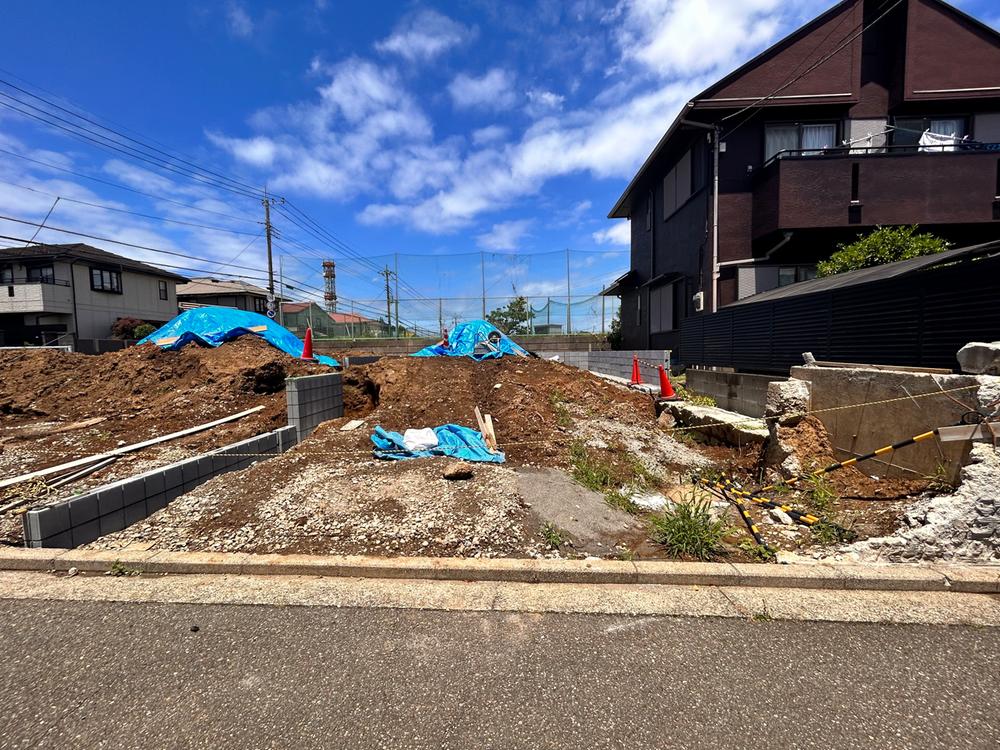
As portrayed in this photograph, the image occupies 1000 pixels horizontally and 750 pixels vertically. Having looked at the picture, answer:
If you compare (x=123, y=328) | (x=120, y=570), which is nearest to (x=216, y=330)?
(x=120, y=570)

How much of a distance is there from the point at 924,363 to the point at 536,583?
4268 millimetres

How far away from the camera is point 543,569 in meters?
A: 2.78

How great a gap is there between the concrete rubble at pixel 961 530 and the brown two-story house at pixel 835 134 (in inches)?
336

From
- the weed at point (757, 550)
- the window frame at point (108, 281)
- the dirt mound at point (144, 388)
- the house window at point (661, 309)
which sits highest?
the window frame at point (108, 281)

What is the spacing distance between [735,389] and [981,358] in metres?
3.46

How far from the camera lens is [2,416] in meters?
6.38

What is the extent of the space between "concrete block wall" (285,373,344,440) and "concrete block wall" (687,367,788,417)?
246 inches

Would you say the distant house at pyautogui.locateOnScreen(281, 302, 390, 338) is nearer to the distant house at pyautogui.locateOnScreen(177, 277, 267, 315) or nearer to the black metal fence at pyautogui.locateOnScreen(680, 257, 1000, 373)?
the distant house at pyautogui.locateOnScreen(177, 277, 267, 315)

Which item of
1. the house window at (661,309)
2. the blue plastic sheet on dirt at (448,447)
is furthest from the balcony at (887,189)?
the blue plastic sheet on dirt at (448,447)

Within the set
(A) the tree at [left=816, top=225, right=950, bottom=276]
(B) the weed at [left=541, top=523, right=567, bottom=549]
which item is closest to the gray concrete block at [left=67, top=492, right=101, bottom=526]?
(B) the weed at [left=541, top=523, right=567, bottom=549]

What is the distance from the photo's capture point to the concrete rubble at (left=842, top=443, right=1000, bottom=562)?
285 centimetres

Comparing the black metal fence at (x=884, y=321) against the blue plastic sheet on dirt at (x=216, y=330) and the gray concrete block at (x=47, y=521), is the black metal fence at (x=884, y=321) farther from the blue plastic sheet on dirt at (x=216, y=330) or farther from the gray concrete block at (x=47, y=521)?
the blue plastic sheet on dirt at (x=216, y=330)

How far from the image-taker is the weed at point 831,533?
10.2 feet

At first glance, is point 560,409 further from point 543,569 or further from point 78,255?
point 78,255
